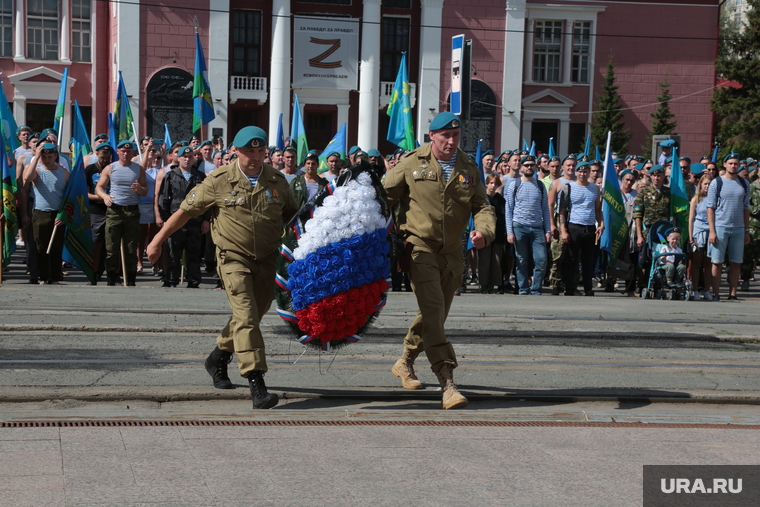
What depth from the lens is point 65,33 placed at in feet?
120

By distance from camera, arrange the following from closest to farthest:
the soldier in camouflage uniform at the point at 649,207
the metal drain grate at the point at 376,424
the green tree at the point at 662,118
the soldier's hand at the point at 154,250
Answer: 1. the metal drain grate at the point at 376,424
2. the soldier's hand at the point at 154,250
3. the soldier in camouflage uniform at the point at 649,207
4. the green tree at the point at 662,118

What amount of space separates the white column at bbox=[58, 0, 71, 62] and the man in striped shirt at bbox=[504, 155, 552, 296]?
27555mm

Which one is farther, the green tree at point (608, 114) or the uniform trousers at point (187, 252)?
the green tree at point (608, 114)

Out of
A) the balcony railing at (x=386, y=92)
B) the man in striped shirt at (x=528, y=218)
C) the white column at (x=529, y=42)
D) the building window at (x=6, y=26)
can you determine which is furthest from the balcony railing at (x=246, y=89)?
the man in striped shirt at (x=528, y=218)

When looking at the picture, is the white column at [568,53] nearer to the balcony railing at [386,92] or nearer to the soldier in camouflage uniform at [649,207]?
the balcony railing at [386,92]

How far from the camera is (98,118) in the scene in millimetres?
37281

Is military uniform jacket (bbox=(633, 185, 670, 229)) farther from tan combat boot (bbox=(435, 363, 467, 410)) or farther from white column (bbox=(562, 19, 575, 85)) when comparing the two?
white column (bbox=(562, 19, 575, 85))

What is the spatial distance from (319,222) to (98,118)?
32890mm

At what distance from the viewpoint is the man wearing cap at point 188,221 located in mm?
12781

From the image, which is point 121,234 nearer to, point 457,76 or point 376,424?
point 457,76

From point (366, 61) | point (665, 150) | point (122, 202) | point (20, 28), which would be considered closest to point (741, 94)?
point (366, 61)

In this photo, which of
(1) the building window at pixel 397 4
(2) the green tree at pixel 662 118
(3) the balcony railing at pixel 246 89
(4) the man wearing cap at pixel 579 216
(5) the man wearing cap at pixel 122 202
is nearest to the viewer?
(5) the man wearing cap at pixel 122 202

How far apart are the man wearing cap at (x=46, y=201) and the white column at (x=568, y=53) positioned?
101 ft

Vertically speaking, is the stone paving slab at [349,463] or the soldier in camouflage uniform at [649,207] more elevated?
the soldier in camouflage uniform at [649,207]
